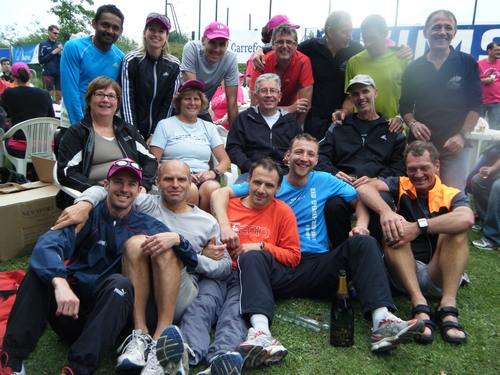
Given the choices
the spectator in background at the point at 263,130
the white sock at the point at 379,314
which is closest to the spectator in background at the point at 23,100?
the spectator in background at the point at 263,130

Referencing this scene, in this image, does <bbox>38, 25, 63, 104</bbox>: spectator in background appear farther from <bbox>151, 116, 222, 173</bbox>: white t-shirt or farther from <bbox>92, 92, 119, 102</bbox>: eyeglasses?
<bbox>92, 92, 119, 102</bbox>: eyeglasses

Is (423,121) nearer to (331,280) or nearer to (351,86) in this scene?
(351,86)

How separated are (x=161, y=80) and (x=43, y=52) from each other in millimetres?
9886

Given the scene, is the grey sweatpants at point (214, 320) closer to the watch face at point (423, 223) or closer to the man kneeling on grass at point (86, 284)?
the man kneeling on grass at point (86, 284)

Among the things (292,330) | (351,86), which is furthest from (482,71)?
(292,330)

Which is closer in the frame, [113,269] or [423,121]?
[113,269]

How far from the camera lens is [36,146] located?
232 inches

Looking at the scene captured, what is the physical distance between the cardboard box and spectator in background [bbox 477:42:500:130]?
28.1 feet

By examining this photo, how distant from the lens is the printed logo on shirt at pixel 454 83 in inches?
166

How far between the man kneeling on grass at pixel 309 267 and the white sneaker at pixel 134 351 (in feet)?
1.74

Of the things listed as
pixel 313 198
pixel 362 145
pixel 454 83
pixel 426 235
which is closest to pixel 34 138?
pixel 313 198

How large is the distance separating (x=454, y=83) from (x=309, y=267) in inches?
93.9

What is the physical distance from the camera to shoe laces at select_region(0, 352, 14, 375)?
7.08 ft

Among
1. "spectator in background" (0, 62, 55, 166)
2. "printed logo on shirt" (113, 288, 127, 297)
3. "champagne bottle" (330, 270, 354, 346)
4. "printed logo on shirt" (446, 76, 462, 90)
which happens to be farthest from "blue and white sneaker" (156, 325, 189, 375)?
"spectator in background" (0, 62, 55, 166)
